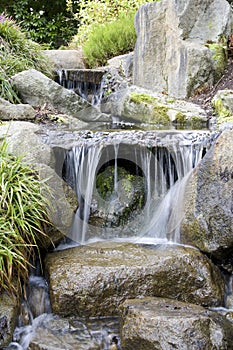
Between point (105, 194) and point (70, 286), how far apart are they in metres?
1.51

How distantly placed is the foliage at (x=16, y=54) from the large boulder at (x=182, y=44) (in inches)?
74.4

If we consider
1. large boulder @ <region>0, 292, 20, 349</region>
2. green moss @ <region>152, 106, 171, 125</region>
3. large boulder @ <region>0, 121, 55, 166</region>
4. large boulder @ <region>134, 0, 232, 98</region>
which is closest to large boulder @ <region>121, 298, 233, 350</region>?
large boulder @ <region>0, 292, 20, 349</region>

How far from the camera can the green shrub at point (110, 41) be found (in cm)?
829

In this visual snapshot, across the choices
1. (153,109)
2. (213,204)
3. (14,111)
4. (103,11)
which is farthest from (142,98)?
(103,11)

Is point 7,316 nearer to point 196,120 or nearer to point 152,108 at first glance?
point 196,120

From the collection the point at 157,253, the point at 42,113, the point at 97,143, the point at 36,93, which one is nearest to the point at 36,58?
the point at 36,93

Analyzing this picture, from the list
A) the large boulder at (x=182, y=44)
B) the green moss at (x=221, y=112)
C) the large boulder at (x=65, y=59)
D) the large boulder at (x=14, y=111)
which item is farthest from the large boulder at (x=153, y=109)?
the large boulder at (x=65, y=59)

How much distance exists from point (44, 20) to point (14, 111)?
26.0ft

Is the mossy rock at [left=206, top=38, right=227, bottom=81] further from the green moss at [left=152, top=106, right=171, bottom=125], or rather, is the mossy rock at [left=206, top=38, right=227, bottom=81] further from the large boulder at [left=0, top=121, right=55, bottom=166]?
the large boulder at [left=0, top=121, right=55, bottom=166]

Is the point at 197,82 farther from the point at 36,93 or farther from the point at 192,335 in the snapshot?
the point at 192,335

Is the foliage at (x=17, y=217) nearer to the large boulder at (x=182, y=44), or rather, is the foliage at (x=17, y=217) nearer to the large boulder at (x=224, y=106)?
the large boulder at (x=224, y=106)

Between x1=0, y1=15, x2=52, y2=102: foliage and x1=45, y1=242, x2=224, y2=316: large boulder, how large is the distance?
4.36 metres

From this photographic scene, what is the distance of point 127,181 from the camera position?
15.5 ft

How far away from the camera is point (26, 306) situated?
11.1 ft
